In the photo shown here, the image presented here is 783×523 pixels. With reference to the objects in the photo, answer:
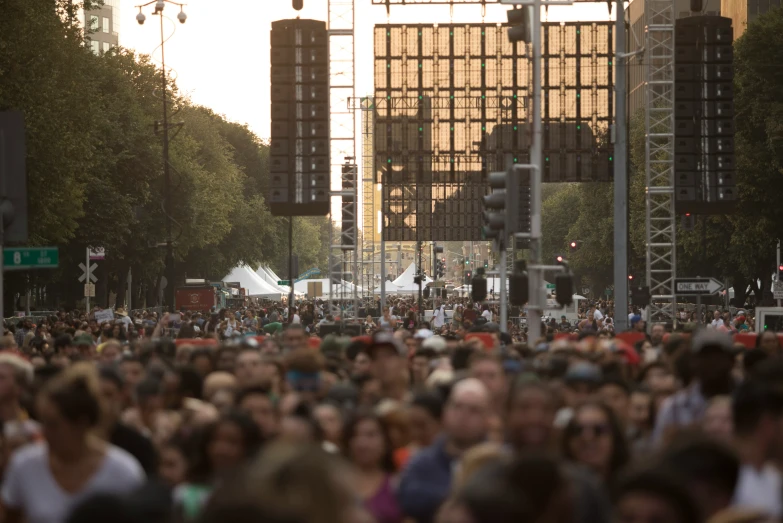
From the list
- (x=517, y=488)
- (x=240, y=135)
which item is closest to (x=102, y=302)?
(x=240, y=135)

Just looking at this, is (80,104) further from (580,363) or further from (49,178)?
(580,363)

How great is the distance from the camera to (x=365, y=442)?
7684mm

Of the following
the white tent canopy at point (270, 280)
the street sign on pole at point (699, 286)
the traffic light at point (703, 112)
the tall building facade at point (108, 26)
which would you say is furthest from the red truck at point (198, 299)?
the tall building facade at point (108, 26)

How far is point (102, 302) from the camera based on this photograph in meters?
64.8

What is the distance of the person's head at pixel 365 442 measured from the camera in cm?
768

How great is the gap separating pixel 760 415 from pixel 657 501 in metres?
2.20

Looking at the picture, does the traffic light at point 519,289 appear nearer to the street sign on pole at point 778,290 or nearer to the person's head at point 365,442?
the person's head at point 365,442

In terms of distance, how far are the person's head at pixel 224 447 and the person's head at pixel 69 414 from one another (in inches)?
19.7

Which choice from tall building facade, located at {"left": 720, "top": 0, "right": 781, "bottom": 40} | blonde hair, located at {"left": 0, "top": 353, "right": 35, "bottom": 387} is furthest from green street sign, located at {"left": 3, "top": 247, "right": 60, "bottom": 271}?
tall building facade, located at {"left": 720, "top": 0, "right": 781, "bottom": 40}

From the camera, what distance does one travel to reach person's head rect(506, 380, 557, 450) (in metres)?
7.50

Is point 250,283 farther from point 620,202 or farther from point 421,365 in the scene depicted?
point 421,365

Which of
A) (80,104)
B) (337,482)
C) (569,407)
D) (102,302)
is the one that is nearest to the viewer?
(337,482)

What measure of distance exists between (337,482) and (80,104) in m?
42.9

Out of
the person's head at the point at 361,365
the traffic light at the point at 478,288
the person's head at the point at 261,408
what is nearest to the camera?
the person's head at the point at 261,408
